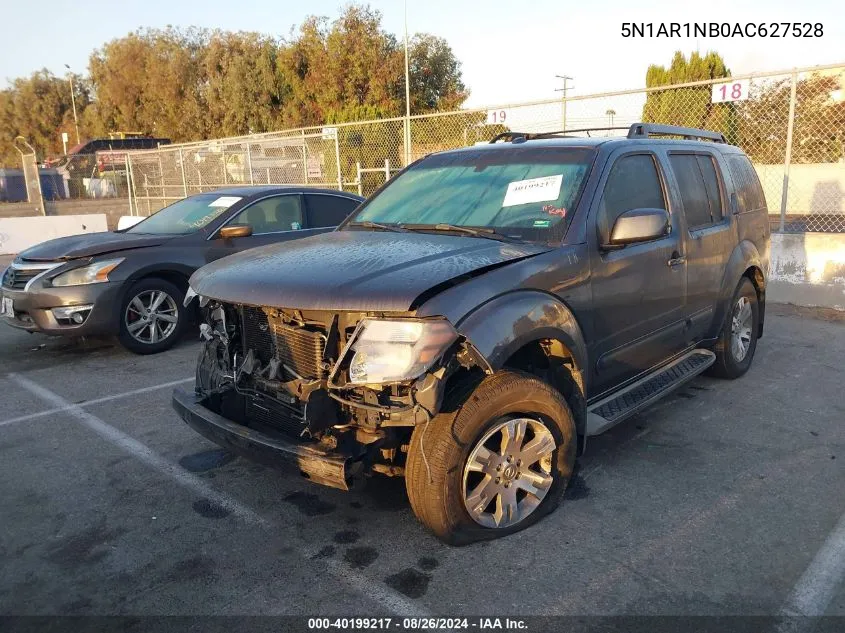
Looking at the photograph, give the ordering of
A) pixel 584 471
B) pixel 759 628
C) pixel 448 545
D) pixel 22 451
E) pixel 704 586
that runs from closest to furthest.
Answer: pixel 759 628 → pixel 704 586 → pixel 448 545 → pixel 584 471 → pixel 22 451

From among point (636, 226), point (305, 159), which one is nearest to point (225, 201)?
point (636, 226)

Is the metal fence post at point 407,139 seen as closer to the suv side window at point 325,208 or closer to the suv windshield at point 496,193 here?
the suv side window at point 325,208

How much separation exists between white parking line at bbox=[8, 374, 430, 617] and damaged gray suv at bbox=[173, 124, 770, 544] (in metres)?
0.36

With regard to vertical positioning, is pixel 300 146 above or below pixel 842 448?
above

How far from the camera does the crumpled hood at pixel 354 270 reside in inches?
111

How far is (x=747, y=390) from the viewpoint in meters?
5.30

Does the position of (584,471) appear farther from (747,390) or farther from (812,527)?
(747,390)

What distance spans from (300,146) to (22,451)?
11.3 metres

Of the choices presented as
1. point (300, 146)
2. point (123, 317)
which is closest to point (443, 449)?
point (123, 317)

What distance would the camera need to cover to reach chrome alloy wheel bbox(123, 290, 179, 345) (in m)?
6.51

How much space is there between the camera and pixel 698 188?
479 centimetres

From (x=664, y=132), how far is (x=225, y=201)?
4.61 m

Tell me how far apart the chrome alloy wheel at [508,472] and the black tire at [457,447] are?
0.14 feet

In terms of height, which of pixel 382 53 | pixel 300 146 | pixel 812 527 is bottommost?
pixel 812 527
